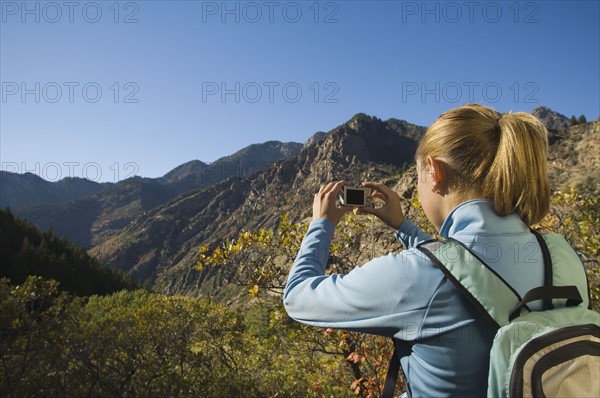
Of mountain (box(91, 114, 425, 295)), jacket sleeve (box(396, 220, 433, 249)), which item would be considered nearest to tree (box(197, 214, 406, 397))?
jacket sleeve (box(396, 220, 433, 249))

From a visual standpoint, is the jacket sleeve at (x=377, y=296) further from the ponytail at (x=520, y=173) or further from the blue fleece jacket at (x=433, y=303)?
the ponytail at (x=520, y=173)

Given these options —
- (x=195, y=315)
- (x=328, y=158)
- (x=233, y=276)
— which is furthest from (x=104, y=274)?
(x=328, y=158)

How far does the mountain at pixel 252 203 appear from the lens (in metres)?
160

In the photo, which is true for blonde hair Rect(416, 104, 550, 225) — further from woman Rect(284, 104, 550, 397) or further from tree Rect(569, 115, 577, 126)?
tree Rect(569, 115, 577, 126)

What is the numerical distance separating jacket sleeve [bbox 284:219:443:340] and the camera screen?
633 mm

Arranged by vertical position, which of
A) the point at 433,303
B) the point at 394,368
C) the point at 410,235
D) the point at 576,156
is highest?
the point at 576,156

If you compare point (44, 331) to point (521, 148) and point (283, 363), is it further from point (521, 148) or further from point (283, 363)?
point (521, 148)

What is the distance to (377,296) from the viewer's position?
3.80 ft

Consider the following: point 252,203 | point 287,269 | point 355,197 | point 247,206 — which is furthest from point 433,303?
point 252,203

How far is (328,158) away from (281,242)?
16683 centimetres

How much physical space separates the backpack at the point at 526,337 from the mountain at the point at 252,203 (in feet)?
472

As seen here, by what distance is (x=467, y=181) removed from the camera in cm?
143

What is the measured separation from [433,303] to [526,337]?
277 millimetres

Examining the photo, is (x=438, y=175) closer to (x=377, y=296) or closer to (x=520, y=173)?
(x=520, y=173)
